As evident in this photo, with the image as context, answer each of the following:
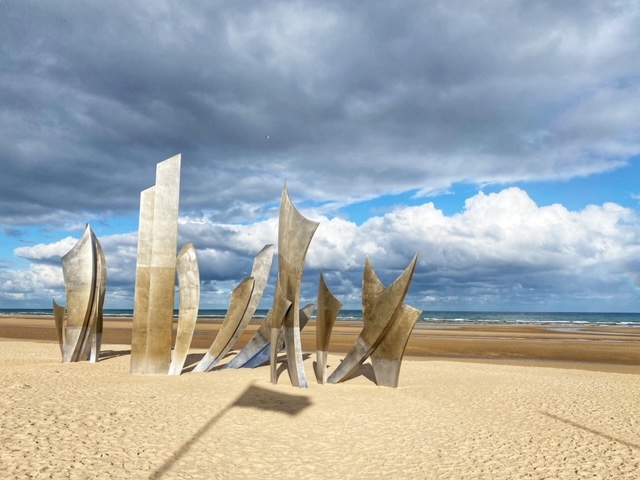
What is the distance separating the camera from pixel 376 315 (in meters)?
11.7

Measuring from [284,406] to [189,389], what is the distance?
2233 millimetres

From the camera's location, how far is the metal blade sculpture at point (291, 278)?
36.1 ft

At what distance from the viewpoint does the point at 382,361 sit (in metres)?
12.0

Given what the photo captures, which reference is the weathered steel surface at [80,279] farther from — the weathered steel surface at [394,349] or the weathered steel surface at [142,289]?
the weathered steel surface at [394,349]

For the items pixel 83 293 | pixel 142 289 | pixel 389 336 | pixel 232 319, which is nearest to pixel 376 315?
pixel 389 336

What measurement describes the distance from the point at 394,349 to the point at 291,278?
3.04m

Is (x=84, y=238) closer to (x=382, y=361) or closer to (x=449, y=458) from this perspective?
(x=382, y=361)

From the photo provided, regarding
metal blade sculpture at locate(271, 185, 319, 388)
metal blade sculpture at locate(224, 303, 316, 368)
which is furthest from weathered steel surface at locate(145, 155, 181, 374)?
metal blade sculpture at locate(271, 185, 319, 388)

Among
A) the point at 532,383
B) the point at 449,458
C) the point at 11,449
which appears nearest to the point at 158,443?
the point at 11,449

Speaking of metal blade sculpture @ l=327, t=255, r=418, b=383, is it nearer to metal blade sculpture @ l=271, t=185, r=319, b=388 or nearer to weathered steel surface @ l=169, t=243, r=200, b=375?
metal blade sculpture @ l=271, t=185, r=319, b=388

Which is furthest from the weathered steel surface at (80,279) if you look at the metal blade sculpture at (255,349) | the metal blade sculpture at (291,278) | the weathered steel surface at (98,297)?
the metal blade sculpture at (291,278)

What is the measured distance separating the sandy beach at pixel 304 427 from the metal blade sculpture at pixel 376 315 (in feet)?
1.78

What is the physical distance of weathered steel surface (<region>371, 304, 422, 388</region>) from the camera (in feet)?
38.4

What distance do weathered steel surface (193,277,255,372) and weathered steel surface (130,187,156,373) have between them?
1.79m
